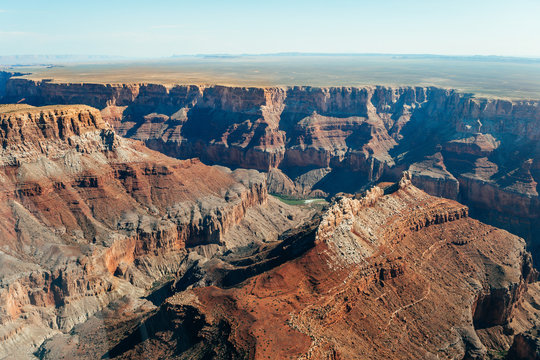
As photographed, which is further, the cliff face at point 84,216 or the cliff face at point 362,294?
the cliff face at point 84,216

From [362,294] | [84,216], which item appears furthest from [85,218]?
[362,294]

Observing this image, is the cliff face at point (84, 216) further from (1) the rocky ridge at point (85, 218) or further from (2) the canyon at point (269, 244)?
(2) the canyon at point (269, 244)

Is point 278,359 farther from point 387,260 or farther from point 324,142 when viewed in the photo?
point 324,142

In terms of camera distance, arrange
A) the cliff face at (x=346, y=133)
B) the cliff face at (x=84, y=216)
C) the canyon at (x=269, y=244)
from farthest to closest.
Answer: the cliff face at (x=346, y=133) < the cliff face at (x=84, y=216) < the canyon at (x=269, y=244)

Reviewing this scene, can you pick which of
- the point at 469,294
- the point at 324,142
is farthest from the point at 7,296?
the point at 324,142

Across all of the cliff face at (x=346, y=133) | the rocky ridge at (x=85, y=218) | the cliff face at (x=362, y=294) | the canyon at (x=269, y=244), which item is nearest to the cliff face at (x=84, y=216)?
the rocky ridge at (x=85, y=218)

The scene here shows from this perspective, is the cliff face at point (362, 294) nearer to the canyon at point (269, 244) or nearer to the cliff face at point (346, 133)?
the canyon at point (269, 244)

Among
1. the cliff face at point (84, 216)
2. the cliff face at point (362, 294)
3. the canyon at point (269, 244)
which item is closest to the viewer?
the cliff face at point (362, 294)

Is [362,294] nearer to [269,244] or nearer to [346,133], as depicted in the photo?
[269,244]

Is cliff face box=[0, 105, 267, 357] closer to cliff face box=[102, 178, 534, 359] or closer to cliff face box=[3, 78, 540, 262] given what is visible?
cliff face box=[102, 178, 534, 359]
